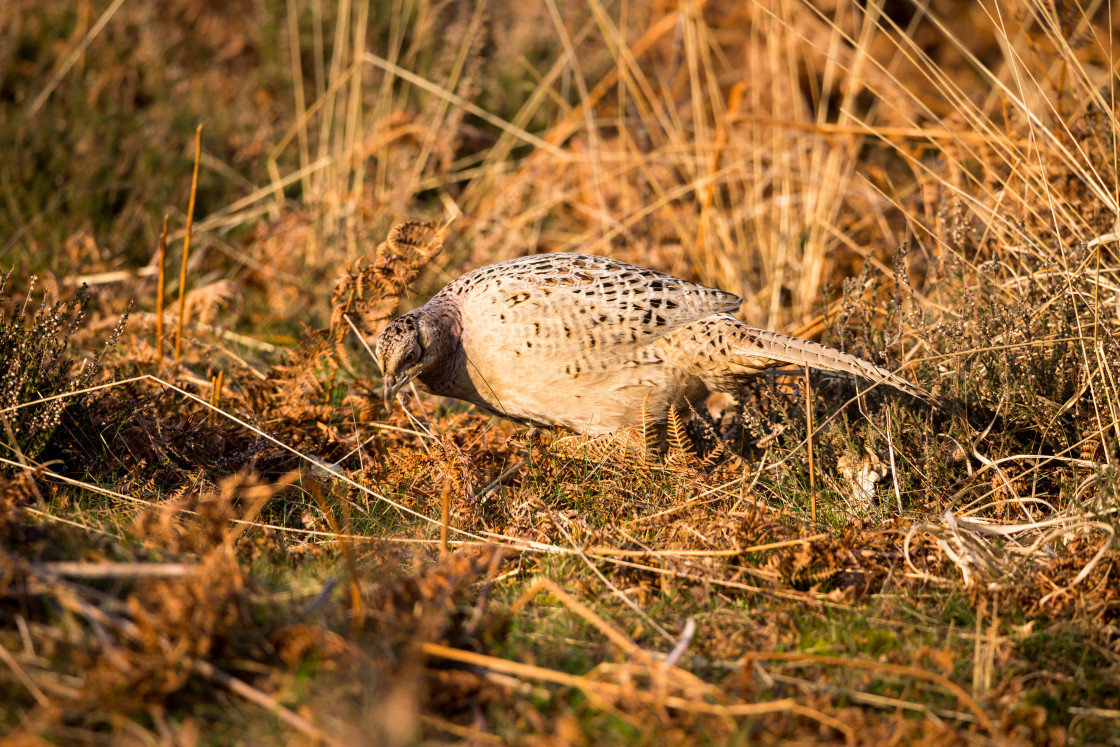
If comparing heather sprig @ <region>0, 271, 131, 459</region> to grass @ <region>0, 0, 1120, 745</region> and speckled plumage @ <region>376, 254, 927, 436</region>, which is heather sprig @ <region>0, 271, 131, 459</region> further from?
speckled plumage @ <region>376, 254, 927, 436</region>

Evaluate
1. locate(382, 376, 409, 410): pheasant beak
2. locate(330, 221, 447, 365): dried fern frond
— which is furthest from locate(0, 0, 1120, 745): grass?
locate(382, 376, 409, 410): pheasant beak

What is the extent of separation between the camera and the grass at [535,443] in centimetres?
252

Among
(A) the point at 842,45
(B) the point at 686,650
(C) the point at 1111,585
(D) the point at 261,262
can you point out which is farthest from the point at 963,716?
(A) the point at 842,45

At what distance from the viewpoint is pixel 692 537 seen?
3.59m

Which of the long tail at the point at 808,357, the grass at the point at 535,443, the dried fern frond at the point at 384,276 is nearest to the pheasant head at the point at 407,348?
the grass at the point at 535,443

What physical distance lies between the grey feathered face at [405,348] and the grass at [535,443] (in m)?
0.24

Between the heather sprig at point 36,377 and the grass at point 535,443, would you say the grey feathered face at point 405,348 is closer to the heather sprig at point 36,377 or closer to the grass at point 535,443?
the grass at point 535,443

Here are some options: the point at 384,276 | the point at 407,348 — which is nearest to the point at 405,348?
the point at 407,348

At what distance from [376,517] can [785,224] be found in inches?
156

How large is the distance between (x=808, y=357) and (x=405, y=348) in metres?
1.87

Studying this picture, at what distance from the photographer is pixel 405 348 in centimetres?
429

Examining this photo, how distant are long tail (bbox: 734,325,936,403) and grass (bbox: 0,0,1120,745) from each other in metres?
0.20

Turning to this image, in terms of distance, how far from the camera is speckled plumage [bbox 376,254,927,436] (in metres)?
4.20

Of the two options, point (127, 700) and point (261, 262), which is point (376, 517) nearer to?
point (127, 700)
